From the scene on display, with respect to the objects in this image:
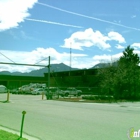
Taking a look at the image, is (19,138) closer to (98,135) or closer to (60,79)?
(98,135)

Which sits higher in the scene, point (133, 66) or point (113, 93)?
point (133, 66)

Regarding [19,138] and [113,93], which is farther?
[113,93]

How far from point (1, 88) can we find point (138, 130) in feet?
171

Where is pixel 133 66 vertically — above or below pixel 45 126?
above

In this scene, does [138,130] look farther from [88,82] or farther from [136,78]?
[88,82]

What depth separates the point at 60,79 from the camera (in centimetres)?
7156

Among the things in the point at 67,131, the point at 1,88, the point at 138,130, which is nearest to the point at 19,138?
the point at 67,131

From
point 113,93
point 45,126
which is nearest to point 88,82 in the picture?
point 113,93

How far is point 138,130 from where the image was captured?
32.7 ft

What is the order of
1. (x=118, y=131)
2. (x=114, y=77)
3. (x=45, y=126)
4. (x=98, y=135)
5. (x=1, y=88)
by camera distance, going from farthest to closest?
(x=1, y=88)
(x=114, y=77)
(x=45, y=126)
(x=118, y=131)
(x=98, y=135)

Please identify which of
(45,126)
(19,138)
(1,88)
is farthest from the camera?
(1,88)

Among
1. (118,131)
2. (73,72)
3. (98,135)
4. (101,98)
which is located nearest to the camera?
(98,135)

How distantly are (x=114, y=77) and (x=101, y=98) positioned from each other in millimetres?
4224

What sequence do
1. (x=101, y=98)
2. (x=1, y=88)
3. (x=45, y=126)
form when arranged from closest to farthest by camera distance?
(x=45, y=126)
(x=101, y=98)
(x=1, y=88)
